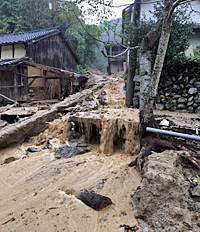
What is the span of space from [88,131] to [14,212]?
342 centimetres

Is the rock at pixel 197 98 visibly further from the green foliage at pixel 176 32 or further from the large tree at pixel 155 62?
the large tree at pixel 155 62

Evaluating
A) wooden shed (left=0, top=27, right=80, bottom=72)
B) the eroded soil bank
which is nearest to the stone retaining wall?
the eroded soil bank

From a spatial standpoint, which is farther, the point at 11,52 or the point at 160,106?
the point at 11,52

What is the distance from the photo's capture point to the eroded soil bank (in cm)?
238

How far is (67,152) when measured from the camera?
4.99m

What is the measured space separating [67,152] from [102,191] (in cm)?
217

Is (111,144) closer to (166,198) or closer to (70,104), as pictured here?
(166,198)

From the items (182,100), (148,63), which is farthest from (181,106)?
(148,63)

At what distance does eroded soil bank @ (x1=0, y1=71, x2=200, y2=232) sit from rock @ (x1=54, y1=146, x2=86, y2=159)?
0.46 ft

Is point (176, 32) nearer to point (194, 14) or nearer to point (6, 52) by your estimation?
point (194, 14)

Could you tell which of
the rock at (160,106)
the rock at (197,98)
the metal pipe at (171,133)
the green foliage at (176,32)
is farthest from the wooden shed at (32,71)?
the metal pipe at (171,133)

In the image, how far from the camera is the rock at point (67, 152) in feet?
15.9

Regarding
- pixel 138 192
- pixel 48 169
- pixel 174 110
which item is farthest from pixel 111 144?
pixel 174 110

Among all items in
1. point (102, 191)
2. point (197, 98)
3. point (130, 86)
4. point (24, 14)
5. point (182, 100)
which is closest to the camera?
point (102, 191)
